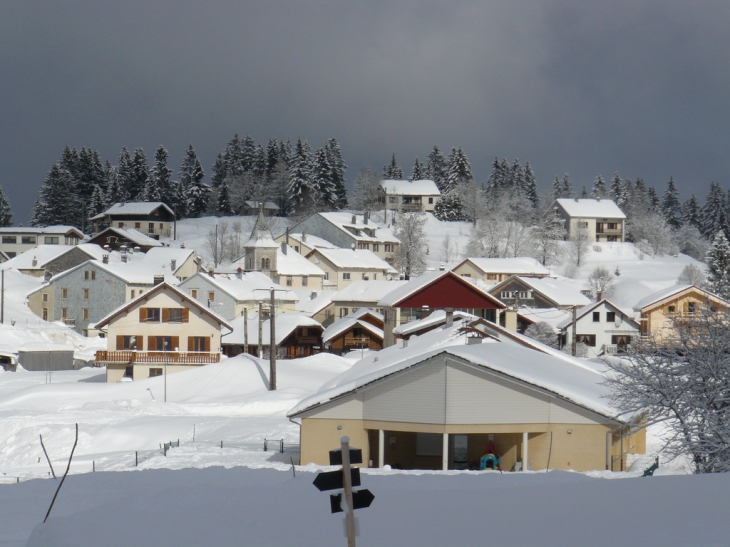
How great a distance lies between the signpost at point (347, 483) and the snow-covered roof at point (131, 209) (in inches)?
4749

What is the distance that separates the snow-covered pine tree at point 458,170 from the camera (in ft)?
495

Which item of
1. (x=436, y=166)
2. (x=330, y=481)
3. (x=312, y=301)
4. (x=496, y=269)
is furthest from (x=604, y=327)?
(x=436, y=166)

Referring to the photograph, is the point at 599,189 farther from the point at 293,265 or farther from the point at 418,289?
the point at 418,289

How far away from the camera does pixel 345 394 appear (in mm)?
26328

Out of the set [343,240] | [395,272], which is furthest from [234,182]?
[395,272]

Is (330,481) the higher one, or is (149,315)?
(149,315)

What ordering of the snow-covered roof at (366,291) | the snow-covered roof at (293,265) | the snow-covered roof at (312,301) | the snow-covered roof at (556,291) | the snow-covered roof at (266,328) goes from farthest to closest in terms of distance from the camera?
the snow-covered roof at (293,265)
the snow-covered roof at (556,291)
the snow-covered roof at (366,291)
the snow-covered roof at (312,301)
the snow-covered roof at (266,328)

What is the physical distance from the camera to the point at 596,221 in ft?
426

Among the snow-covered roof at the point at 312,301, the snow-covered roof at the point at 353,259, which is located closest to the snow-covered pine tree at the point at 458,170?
the snow-covered roof at the point at 353,259

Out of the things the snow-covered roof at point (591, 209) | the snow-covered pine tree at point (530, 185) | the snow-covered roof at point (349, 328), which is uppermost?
the snow-covered pine tree at point (530, 185)

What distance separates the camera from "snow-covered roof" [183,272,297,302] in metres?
76.9

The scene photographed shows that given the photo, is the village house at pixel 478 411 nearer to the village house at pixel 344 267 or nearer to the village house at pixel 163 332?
the village house at pixel 163 332

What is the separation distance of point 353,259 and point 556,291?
87.6 ft

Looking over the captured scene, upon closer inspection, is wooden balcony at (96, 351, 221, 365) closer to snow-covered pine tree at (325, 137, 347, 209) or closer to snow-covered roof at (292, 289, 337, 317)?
snow-covered roof at (292, 289, 337, 317)
